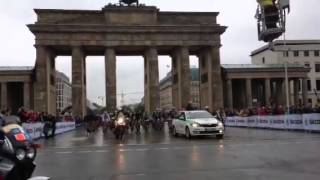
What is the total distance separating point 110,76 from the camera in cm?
7731

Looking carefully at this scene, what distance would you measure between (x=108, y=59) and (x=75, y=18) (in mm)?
7521

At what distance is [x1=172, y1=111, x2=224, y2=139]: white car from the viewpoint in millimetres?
26594

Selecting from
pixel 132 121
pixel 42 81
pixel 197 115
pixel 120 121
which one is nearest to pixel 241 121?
pixel 132 121

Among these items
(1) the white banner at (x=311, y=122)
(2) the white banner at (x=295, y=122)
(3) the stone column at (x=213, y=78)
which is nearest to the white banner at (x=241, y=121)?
(2) the white banner at (x=295, y=122)

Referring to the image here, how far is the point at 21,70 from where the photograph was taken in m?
81.8

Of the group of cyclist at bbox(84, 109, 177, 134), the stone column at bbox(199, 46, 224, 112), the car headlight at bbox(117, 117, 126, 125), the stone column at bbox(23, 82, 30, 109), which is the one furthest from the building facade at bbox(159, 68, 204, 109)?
the car headlight at bbox(117, 117, 126, 125)

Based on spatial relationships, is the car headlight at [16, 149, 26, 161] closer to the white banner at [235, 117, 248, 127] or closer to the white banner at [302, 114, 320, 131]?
the white banner at [302, 114, 320, 131]

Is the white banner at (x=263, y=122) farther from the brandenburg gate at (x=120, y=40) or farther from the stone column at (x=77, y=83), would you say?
the stone column at (x=77, y=83)

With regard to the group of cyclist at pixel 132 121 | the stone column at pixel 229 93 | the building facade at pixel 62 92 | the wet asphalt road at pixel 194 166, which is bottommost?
the wet asphalt road at pixel 194 166

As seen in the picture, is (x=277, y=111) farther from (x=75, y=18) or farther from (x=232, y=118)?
(x=75, y=18)

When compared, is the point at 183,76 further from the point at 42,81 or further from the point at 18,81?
the point at 18,81

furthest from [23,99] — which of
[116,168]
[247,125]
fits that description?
[116,168]

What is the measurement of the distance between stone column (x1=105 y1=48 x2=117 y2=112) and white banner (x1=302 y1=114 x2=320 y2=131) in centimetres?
4760

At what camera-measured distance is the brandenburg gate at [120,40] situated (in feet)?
245
